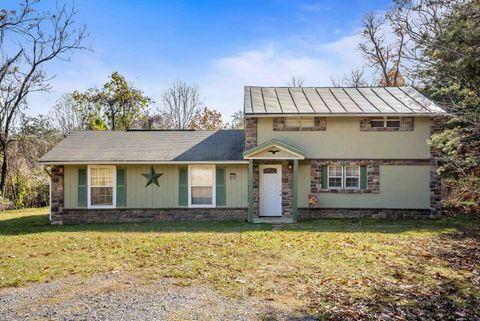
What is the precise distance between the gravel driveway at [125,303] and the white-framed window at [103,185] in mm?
8216

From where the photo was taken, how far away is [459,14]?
770 cm

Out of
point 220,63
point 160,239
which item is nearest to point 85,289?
point 160,239

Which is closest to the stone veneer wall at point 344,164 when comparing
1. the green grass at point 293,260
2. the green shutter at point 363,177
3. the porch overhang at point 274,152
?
the green shutter at point 363,177

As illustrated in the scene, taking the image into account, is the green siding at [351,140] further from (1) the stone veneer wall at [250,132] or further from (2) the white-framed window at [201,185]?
(2) the white-framed window at [201,185]

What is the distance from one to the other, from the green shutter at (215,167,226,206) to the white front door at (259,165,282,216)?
1534 millimetres

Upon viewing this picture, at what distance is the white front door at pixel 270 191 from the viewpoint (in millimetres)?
14594

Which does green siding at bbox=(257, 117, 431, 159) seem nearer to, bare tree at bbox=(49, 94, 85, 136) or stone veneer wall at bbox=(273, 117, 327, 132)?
stone veneer wall at bbox=(273, 117, 327, 132)

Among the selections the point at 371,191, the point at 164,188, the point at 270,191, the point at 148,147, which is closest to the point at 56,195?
the point at 148,147

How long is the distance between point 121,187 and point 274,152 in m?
6.07

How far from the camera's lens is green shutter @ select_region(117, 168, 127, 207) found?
560 inches

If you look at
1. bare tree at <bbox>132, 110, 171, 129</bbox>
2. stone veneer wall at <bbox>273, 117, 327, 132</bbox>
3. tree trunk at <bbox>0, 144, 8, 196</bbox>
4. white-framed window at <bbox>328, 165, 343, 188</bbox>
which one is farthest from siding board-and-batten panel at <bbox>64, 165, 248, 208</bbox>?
bare tree at <bbox>132, 110, 171, 129</bbox>

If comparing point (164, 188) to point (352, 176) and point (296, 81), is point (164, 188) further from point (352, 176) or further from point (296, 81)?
point (296, 81)

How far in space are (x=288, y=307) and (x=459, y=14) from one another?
695 centimetres

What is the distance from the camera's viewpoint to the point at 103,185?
46.8 ft
